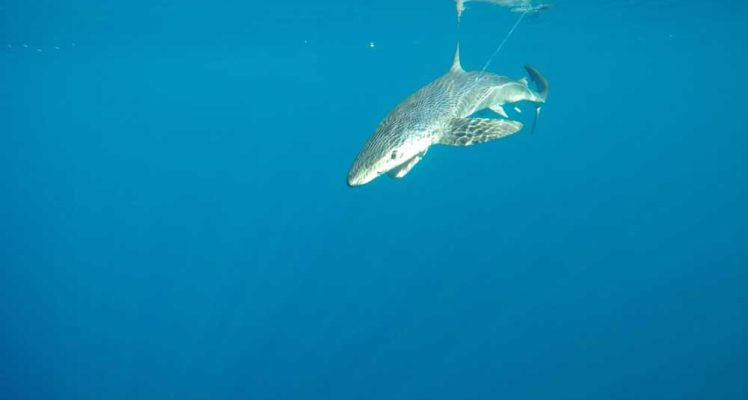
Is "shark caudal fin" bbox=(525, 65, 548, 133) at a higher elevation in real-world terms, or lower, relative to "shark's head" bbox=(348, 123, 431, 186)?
lower

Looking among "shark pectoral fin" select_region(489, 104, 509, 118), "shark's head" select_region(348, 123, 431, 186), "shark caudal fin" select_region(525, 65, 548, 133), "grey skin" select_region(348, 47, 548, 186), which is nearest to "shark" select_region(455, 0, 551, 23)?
"shark caudal fin" select_region(525, 65, 548, 133)

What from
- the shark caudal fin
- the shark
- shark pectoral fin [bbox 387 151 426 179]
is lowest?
the shark caudal fin

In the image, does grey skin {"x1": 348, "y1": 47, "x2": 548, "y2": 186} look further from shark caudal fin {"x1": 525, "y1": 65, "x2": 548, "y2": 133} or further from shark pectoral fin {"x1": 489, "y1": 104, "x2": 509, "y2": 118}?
shark caudal fin {"x1": 525, "y1": 65, "x2": 548, "y2": 133}

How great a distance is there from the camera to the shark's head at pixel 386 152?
4336 mm

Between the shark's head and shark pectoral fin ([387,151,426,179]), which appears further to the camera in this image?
shark pectoral fin ([387,151,426,179])

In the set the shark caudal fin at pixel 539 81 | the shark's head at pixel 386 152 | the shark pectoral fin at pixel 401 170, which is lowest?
the shark caudal fin at pixel 539 81

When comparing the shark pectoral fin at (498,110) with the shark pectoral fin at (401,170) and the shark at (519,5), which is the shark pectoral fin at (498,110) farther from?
the shark at (519,5)

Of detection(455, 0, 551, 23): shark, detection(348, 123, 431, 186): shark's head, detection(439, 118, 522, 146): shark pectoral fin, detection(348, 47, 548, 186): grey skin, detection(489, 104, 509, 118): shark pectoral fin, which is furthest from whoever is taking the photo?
detection(455, 0, 551, 23): shark

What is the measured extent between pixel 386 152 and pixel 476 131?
1192 mm

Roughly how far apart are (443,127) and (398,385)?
695 inches

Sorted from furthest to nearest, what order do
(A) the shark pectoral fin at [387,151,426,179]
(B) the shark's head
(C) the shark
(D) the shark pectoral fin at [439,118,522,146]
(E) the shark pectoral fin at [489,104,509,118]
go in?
(C) the shark < (E) the shark pectoral fin at [489,104,509,118] < (D) the shark pectoral fin at [439,118,522,146] < (A) the shark pectoral fin at [387,151,426,179] < (B) the shark's head

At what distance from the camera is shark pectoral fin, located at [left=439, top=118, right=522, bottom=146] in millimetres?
4982

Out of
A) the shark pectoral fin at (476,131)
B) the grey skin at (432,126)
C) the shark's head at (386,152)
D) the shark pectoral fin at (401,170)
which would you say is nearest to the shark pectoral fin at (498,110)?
the grey skin at (432,126)

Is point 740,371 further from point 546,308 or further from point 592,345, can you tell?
point 546,308
